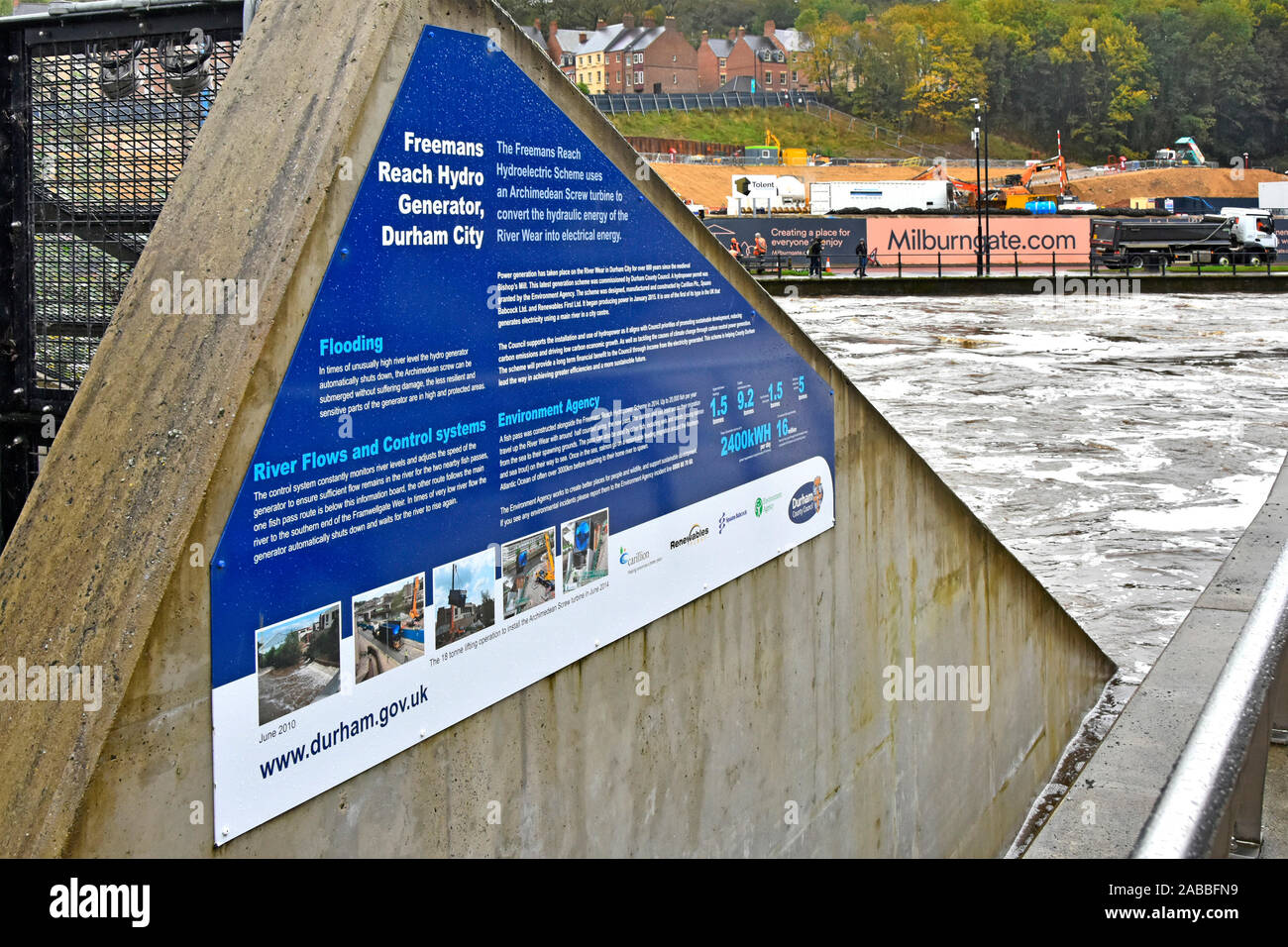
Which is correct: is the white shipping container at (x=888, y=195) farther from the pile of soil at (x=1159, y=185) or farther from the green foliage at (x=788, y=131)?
the green foliage at (x=788, y=131)


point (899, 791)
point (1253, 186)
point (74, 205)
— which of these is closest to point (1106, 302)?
point (899, 791)

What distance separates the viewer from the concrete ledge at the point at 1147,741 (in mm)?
4398

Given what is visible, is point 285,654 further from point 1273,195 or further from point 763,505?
point 1273,195

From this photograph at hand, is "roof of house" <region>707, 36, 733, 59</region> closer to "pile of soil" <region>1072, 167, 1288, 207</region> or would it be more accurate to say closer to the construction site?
the construction site

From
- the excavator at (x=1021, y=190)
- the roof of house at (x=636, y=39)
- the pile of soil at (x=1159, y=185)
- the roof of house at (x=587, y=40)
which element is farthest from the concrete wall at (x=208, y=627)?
the roof of house at (x=587, y=40)

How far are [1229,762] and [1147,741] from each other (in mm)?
2356

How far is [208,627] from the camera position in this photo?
229cm

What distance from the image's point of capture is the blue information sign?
2.45 m

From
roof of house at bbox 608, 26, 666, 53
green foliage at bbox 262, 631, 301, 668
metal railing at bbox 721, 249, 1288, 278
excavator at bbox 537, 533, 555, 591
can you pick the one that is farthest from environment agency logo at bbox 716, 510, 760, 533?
roof of house at bbox 608, 26, 666, 53

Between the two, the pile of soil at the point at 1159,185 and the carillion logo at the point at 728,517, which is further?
the pile of soil at the point at 1159,185

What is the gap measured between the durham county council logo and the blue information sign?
441 mm

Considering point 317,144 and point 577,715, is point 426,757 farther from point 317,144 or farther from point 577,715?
point 317,144

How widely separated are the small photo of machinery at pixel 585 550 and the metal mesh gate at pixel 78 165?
137 cm
